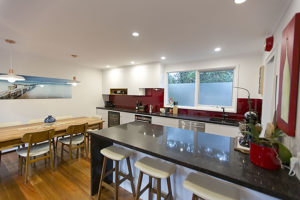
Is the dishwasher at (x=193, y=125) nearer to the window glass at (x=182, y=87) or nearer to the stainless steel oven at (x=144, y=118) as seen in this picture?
the window glass at (x=182, y=87)

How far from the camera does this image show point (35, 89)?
3223 millimetres

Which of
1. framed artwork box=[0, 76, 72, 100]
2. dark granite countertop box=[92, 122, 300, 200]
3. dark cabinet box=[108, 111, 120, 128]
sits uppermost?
framed artwork box=[0, 76, 72, 100]

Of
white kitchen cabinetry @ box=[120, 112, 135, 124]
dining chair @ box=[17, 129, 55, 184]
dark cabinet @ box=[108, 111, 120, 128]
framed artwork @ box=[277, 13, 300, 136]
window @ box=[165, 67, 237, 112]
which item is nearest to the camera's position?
framed artwork @ box=[277, 13, 300, 136]

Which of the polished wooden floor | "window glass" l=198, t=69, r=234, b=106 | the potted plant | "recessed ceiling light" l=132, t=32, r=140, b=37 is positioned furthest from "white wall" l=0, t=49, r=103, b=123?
the potted plant

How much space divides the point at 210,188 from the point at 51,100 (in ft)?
13.4

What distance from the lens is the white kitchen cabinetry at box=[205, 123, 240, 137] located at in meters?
2.43

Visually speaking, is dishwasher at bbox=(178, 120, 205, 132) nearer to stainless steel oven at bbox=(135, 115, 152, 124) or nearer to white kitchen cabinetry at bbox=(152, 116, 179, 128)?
white kitchen cabinetry at bbox=(152, 116, 179, 128)

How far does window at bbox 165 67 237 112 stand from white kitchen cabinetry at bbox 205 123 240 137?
0.65m

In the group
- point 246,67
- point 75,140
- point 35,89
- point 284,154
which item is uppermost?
point 246,67

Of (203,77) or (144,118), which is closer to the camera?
(203,77)

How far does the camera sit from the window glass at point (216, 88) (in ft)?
10.00

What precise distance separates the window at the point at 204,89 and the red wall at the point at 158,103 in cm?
12

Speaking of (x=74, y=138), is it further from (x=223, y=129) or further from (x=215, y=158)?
(x=223, y=129)

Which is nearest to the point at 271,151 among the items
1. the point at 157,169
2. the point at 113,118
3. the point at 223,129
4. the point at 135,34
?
the point at 157,169
